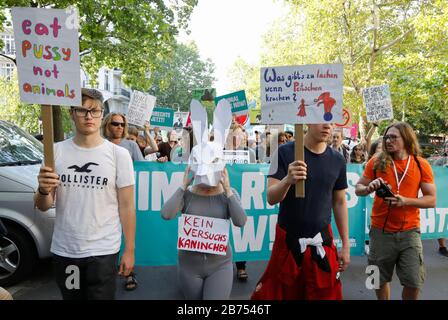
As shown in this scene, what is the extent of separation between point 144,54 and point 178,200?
38.5 feet

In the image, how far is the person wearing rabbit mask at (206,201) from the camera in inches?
118

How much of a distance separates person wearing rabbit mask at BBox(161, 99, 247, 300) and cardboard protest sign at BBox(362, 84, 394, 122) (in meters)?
5.82

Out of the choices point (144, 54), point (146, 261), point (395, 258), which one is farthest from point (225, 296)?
point (144, 54)

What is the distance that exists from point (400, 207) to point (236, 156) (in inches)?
147

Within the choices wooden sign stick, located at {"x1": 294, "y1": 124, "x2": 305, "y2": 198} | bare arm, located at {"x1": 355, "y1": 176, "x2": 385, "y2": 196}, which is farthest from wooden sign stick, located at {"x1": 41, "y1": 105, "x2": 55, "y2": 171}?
bare arm, located at {"x1": 355, "y1": 176, "x2": 385, "y2": 196}

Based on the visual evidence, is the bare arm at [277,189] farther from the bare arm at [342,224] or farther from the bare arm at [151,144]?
the bare arm at [151,144]

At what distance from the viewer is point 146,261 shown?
5.16 metres

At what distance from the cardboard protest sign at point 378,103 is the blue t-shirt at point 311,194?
18.3 feet

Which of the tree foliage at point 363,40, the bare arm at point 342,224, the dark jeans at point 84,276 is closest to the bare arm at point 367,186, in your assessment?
the bare arm at point 342,224

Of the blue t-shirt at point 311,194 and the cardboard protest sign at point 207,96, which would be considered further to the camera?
the cardboard protest sign at point 207,96

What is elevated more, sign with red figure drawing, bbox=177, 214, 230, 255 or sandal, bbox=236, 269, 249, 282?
sign with red figure drawing, bbox=177, 214, 230, 255

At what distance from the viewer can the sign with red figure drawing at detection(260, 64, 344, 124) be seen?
9.18 ft

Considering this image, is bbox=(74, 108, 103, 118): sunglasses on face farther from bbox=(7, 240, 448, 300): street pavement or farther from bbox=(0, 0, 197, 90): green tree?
bbox=(0, 0, 197, 90): green tree
